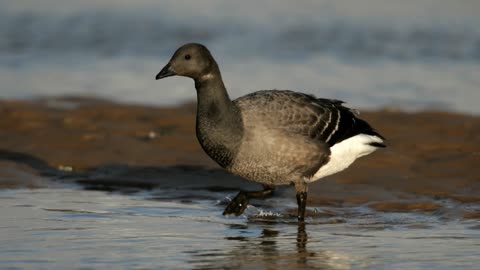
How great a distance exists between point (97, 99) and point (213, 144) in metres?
6.80

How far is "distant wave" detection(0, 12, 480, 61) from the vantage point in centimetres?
1992

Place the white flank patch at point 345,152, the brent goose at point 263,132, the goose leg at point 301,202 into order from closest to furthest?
Answer: the brent goose at point 263,132 < the goose leg at point 301,202 < the white flank patch at point 345,152

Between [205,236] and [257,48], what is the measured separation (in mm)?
11517

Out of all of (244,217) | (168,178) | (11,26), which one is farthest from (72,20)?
(244,217)

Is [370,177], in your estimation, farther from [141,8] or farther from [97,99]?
Result: [141,8]

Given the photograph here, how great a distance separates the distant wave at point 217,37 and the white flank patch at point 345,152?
8.79 metres

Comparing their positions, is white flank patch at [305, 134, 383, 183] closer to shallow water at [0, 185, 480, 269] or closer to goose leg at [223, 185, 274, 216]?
shallow water at [0, 185, 480, 269]

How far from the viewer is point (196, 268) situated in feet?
25.7

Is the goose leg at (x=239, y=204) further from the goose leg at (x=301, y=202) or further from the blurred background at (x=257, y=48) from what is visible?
the blurred background at (x=257, y=48)

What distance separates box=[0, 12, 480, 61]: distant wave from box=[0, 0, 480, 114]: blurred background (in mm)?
24

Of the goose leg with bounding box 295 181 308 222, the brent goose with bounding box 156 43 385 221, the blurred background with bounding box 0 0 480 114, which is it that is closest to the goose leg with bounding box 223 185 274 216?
the brent goose with bounding box 156 43 385 221

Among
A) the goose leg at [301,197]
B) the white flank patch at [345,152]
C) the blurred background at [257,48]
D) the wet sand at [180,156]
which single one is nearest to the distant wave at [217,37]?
the blurred background at [257,48]

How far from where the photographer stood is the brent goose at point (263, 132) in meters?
9.77

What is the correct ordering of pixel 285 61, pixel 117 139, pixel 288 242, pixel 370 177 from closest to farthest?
1. pixel 288 242
2. pixel 370 177
3. pixel 117 139
4. pixel 285 61
